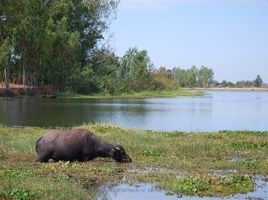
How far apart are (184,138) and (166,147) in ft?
12.1

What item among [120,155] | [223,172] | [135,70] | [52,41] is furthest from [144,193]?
[135,70]

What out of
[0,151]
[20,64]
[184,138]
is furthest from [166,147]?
[20,64]

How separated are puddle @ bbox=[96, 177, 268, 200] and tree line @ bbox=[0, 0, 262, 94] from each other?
151 feet

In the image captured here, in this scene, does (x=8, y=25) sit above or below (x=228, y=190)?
above

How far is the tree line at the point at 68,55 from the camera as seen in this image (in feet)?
238

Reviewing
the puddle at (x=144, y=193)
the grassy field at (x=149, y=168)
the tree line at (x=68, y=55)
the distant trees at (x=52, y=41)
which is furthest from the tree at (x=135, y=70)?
the puddle at (x=144, y=193)

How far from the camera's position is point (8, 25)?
42.2 meters

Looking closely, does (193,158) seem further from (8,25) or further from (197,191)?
(8,25)

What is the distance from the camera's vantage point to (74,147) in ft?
56.3

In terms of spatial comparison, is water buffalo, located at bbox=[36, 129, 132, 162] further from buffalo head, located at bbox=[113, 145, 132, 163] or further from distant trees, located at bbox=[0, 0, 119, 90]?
distant trees, located at bbox=[0, 0, 119, 90]

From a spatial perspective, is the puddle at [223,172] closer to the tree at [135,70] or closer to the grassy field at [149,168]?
the grassy field at [149,168]

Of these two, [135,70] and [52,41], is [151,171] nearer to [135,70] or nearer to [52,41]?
[52,41]

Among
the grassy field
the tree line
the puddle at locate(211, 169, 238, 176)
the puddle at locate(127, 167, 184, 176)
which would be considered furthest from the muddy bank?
the puddle at locate(211, 169, 238, 176)

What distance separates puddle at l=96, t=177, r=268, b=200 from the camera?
12539 mm
